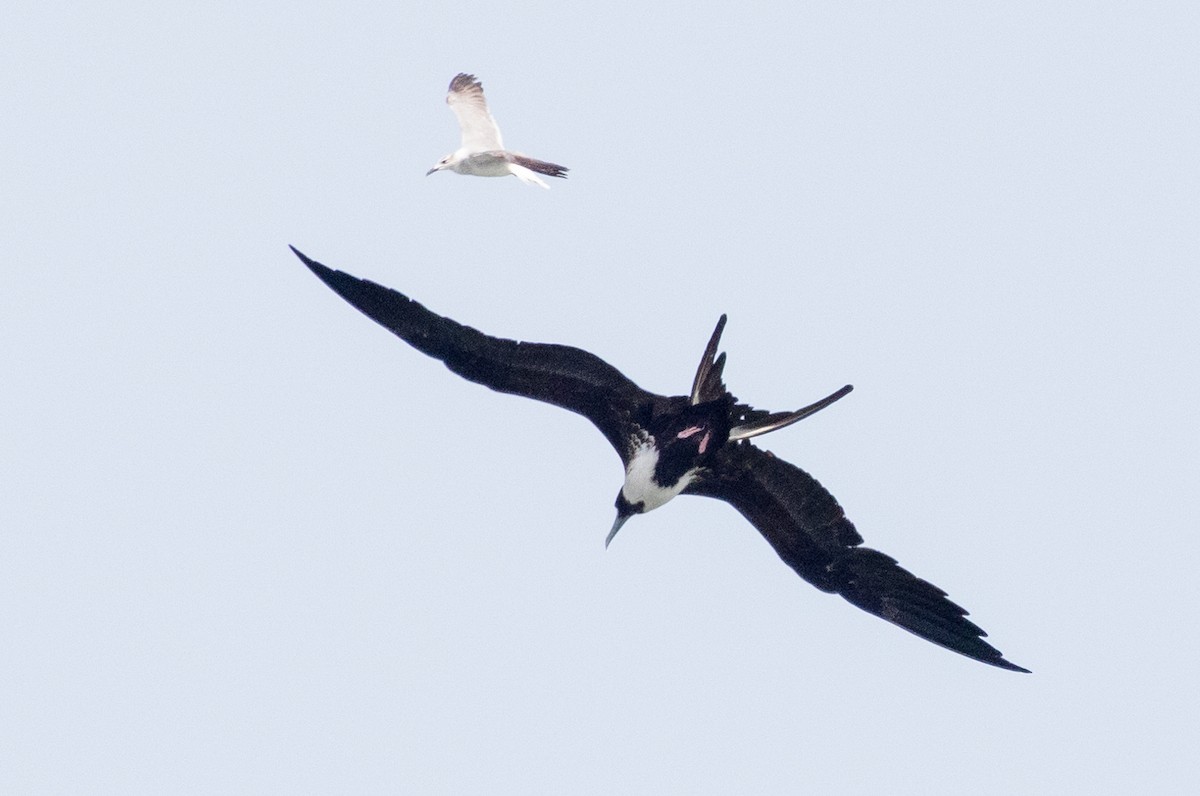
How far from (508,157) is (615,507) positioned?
20.8 ft

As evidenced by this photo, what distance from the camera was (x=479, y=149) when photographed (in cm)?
1952

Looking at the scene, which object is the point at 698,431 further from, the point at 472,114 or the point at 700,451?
the point at 472,114

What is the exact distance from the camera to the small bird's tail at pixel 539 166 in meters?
18.9

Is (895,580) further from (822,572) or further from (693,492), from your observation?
(693,492)

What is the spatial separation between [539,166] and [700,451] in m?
6.36

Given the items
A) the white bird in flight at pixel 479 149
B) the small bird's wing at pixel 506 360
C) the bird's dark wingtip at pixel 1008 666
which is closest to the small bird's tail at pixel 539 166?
the white bird in flight at pixel 479 149

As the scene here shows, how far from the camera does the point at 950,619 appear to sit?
13.6 m

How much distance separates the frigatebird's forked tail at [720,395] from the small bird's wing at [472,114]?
272 inches

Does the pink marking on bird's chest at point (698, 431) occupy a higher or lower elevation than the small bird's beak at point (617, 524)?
higher

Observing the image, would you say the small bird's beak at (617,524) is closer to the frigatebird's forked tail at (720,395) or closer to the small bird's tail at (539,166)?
the frigatebird's forked tail at (720,395)

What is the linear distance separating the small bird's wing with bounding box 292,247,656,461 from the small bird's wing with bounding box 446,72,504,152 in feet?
20.2

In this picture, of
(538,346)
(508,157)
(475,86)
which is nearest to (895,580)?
(538,346)

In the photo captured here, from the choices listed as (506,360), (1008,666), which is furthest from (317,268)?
(1008,666)

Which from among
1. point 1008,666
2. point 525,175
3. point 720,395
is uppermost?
point 525,175
